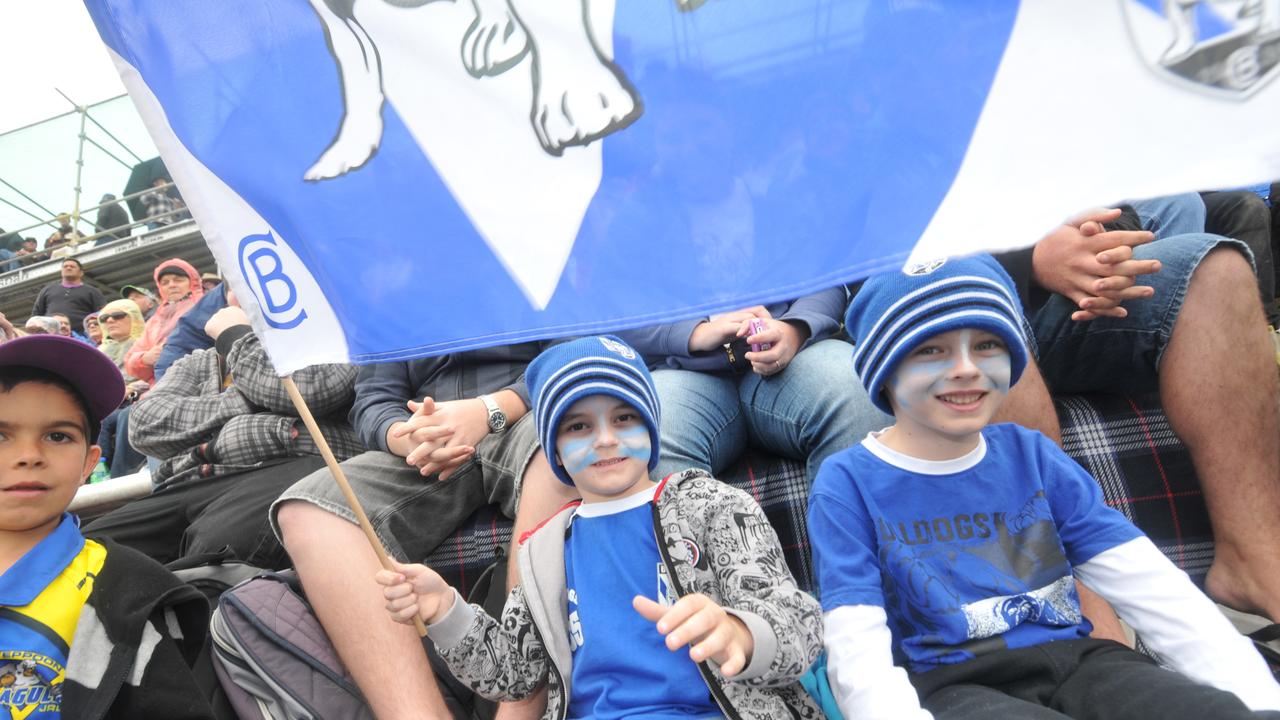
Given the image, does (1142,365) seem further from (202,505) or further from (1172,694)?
(202,505)

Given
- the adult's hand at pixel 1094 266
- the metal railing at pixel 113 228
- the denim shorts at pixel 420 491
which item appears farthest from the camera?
the metal railing at pixel 113 228

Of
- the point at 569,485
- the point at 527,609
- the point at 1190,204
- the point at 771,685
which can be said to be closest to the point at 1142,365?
the point at 1190,204

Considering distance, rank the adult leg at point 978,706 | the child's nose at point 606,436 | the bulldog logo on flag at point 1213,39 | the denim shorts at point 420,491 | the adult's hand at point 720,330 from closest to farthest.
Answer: the bulldog logo on flag at point 1213,39, the adult leg at point 978,706, the child's nose at point 606,436, the denim shorts at point 420,491, the adult's hand at point 720,330

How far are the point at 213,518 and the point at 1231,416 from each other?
8.41 feet

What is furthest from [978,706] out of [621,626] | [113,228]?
[113,228]

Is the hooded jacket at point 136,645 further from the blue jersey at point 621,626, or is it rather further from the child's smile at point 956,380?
the child's smile at point 956,380

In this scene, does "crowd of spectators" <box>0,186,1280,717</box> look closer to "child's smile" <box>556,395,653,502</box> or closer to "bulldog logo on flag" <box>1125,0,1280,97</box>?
"child's smile" <box>556,395,653,502</box>

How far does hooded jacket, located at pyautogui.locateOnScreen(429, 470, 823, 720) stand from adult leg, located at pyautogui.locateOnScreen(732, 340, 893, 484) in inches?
14.4

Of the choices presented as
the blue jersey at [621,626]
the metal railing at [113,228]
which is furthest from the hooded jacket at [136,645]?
the metal railing at [113,228]

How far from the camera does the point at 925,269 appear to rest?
1515mm

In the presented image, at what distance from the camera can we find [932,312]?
1461 millimetres

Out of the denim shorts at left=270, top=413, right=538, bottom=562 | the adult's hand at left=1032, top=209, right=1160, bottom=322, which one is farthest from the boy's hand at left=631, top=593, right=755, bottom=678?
the adult's hand at left=1032, top=209, right=1160, bottom=322

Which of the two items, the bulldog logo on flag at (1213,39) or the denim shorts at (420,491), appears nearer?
the bulldog logo on flag at (1213,39)

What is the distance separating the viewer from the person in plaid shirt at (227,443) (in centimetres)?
248
